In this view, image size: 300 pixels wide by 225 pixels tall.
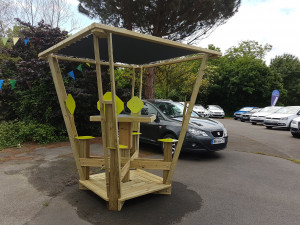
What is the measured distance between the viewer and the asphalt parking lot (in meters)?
2.95

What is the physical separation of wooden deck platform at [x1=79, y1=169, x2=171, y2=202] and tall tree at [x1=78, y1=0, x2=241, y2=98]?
6.37m

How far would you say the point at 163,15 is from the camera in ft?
30.2

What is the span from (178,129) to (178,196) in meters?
2.45

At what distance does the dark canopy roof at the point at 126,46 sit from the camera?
8.65 ft

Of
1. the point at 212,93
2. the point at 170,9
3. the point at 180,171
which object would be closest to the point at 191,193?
the point at 180,171

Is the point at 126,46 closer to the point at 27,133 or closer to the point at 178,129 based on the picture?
the point at 178,129

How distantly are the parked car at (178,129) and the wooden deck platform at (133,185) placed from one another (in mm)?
2012

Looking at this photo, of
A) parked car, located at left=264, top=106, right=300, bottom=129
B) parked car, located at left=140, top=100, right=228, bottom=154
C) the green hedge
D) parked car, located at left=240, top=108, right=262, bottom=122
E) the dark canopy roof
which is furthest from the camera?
parked car, located at left=240, top=108, right=262, bottom=122

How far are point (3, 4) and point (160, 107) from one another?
15.0m

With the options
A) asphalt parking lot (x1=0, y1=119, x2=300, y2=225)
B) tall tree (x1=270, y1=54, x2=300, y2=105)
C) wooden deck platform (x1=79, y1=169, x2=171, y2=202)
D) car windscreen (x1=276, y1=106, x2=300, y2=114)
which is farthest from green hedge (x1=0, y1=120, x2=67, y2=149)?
tall tree (x1=270, y1=54, x2=300, y2=105)

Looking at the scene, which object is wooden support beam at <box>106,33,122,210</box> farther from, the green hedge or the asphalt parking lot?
the green hedge

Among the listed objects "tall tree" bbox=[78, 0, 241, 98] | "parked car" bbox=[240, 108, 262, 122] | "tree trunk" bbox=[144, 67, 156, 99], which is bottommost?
"parked car" bbox=[240, 108, 262, 122]

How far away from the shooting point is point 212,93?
2845cm

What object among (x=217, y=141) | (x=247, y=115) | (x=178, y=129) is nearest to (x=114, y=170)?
(x=178, y=129)
